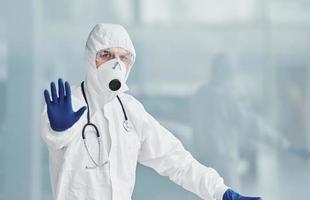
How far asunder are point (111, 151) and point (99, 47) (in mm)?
271

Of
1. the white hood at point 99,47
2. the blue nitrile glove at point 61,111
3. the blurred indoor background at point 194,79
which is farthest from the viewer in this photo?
the blurred indoor background at point 194,79

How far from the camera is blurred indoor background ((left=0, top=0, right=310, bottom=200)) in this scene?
88.1 inches

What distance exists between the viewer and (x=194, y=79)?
2338 millimetres

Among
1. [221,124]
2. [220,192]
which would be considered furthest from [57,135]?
[221,124]

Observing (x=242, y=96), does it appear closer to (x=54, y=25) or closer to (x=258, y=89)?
(x=258, y=89)

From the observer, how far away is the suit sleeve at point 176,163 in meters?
1.35

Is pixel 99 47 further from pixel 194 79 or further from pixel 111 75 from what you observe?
pixel 194 79

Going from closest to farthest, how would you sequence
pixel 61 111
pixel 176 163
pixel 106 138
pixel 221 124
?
pixel 61 111
pixel 106 138
pixel 176 163
pixel 221 124

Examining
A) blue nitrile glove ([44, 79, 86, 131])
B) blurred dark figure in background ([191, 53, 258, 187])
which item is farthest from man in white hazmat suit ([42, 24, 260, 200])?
blurred dark figure in background ([191, 53, 258, 187])

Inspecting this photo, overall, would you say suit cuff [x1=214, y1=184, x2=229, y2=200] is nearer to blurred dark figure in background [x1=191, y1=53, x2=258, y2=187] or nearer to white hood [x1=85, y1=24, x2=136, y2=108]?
white hood [x1=85, y1=24, x2=136, y2=108]

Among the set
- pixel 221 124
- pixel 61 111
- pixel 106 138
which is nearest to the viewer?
pixel 61 111

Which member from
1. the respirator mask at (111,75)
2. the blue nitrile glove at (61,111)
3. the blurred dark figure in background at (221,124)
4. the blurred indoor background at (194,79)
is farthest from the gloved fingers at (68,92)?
the blurred dark figure in background at (221,124)

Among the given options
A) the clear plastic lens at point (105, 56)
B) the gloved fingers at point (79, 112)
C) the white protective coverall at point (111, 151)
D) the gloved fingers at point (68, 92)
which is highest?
the clear plastic lens at point (105, 56)

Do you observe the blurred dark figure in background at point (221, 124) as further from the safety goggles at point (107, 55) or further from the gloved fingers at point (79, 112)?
the gloved fingers at point (79, 112)
